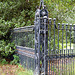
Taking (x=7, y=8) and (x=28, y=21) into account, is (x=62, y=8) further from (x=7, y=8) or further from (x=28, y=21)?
(x=7, y=8)

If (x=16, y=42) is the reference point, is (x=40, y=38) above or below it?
above

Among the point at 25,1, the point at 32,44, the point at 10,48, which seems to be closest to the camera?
the point at 32,44

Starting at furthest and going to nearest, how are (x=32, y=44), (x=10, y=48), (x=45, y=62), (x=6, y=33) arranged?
(x=6, y=33) → (x=10, y=48) → (x=32, y=44) → (x=45, y=62)

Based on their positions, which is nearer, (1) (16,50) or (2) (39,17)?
(2) (39,17)

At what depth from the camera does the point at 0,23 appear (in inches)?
345

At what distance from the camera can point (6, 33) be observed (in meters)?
9.20

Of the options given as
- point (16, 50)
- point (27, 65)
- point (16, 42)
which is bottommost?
point (27, 65)

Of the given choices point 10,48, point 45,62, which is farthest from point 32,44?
point 45,62

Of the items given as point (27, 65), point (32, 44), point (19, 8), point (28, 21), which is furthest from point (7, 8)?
point (27, 65)

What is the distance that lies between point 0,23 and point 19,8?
2.29 meters

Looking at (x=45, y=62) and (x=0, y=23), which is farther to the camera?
(x=0, y=23)

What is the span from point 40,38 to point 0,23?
467 cm

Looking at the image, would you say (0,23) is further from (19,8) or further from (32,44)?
(32,44)

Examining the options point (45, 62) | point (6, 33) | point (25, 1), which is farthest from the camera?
point (25, 1)
